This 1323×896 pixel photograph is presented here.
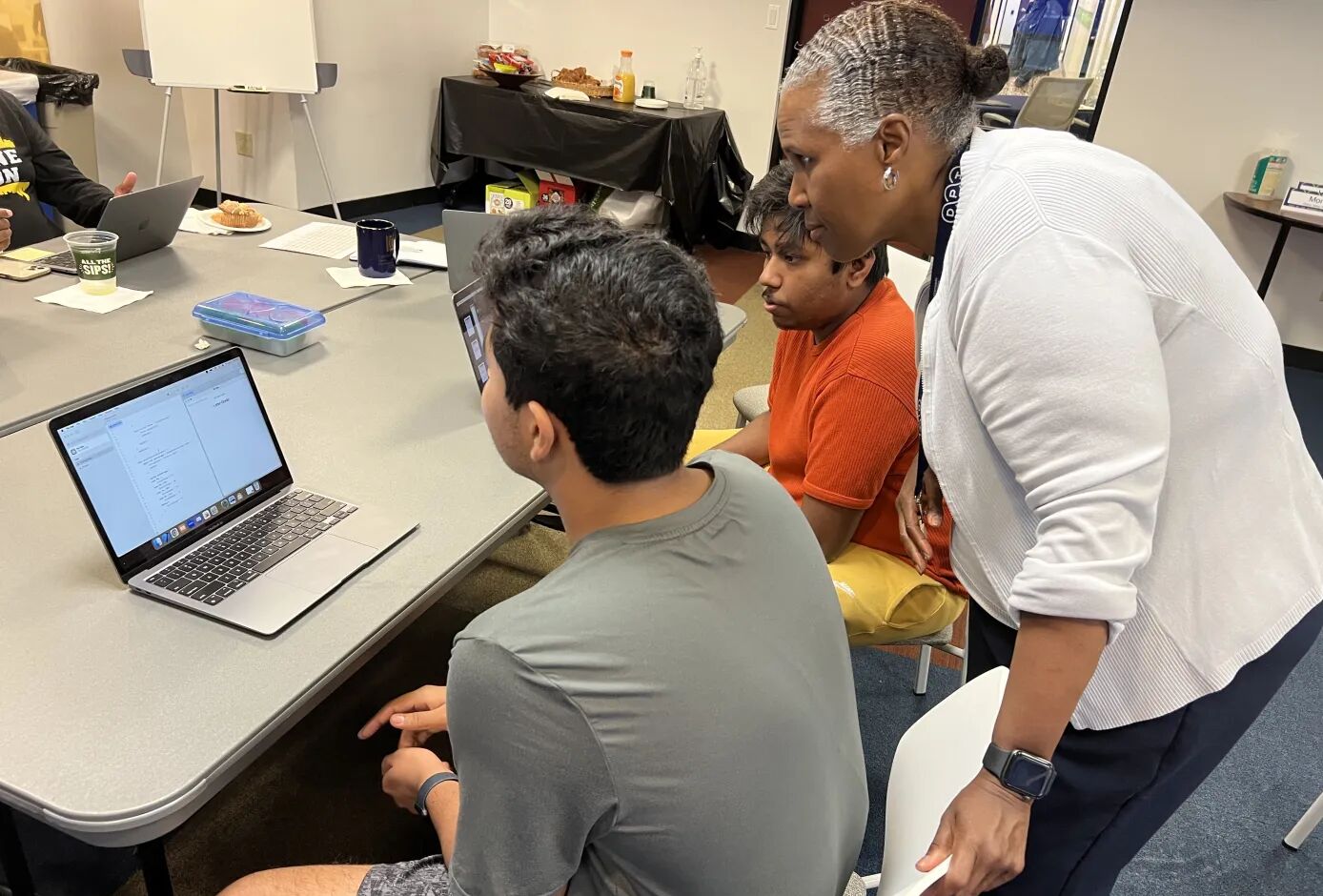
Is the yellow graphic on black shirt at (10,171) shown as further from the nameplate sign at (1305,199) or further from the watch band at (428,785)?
the nameplate sign at (1305,199)

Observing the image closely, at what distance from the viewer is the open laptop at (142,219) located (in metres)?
1.98

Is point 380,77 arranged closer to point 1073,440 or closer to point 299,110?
point 299,110

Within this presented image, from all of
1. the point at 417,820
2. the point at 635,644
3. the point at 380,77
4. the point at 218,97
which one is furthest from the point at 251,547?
the point at 380,77

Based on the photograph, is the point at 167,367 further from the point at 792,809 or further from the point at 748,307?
the point at 748,307

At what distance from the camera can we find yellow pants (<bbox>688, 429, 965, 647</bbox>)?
1.52m

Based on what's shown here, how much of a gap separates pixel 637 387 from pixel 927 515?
837mm

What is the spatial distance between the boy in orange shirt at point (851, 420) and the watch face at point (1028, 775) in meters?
0.53

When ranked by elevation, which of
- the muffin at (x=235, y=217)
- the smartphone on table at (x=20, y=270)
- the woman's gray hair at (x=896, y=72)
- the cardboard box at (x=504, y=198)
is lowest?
the cardboard box at (x=504, y=198)

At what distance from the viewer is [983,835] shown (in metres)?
0.91

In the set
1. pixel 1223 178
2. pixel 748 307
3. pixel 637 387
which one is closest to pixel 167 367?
pixel 637 387

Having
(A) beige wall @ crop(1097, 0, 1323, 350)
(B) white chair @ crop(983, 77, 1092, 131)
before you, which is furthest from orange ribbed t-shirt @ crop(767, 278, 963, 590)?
(A) beige wall @ crop(1097, 0, 1323, 350)

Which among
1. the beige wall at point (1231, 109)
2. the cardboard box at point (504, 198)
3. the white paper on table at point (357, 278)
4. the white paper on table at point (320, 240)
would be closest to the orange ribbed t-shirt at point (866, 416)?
the white paper on table at point (357, 278)

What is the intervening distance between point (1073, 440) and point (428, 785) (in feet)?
2.64

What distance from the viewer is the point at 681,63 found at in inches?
209
